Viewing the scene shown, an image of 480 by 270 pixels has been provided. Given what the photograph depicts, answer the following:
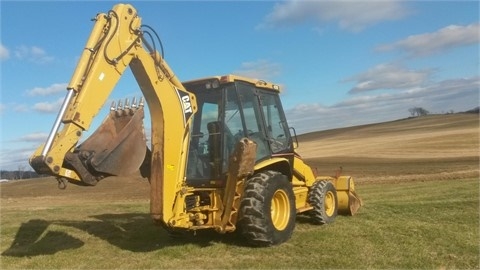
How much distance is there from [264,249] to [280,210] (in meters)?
0.94

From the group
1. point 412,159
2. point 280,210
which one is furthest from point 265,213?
point 412,159

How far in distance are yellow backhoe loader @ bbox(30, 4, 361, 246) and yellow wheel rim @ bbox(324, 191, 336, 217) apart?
5.51 ft

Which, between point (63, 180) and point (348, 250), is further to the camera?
point (348, 250)

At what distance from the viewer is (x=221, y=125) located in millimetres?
8188

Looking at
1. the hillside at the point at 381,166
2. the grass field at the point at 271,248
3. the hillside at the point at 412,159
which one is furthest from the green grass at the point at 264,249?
the hillside at the point at 412,159

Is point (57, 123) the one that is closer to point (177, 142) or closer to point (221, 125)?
point (177, 142)

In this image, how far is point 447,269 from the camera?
6891 mm

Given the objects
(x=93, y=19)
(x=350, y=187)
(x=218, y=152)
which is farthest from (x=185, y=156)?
(x=350, y=187)

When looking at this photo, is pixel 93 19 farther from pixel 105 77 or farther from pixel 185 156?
pixel 185 156

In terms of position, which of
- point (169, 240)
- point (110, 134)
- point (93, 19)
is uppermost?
point (93, 19)

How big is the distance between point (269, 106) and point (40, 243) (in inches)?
189

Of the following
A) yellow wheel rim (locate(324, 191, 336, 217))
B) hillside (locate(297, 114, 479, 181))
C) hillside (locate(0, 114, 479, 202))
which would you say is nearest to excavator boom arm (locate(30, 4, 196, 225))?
yellow wheel rim (locate(324, 191, 336, 217))

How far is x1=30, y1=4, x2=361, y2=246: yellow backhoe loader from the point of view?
6.48m

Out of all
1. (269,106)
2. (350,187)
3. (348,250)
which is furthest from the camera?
(350,187)
